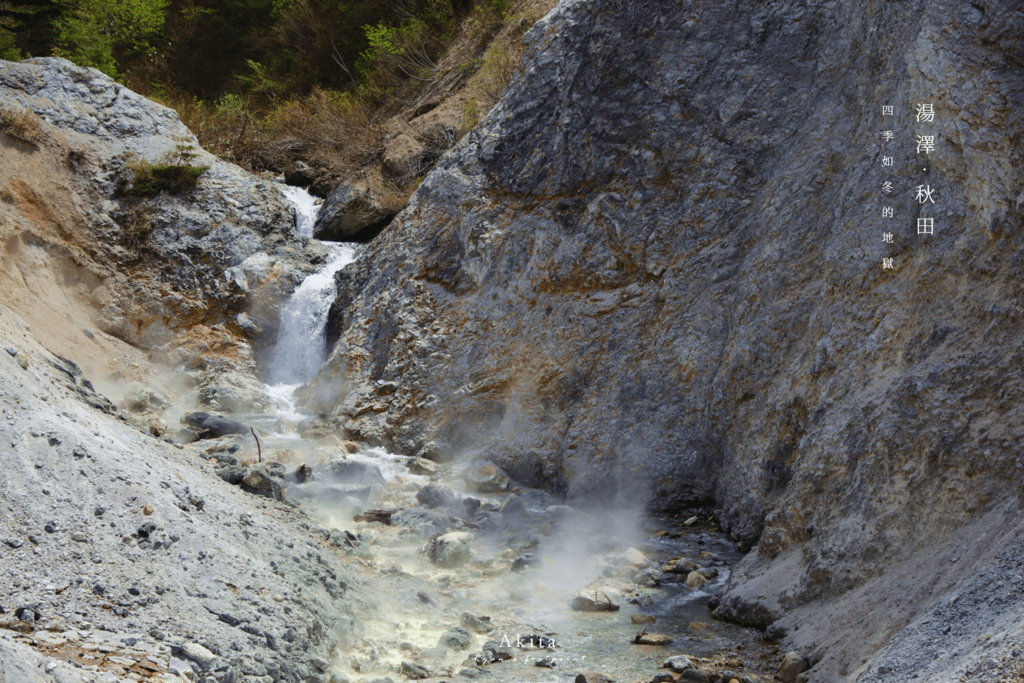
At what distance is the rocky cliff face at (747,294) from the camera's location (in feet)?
17.3

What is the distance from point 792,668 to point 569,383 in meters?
5.03

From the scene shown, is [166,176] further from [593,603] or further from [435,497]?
[593,603]

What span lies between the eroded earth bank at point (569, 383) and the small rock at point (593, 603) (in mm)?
26

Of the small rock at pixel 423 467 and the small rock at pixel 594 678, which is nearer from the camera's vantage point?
the small rock at pixel 594 678

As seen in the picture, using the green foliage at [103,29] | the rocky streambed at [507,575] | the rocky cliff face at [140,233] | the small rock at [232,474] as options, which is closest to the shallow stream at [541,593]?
the rocky streambed at [507,575]

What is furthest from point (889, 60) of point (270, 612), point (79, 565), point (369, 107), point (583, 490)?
point (369, 107)

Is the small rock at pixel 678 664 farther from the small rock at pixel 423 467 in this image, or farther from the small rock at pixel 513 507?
the small rock at pixel 423 467

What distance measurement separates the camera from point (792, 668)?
16.0 ft

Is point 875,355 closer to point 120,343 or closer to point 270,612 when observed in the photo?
point 270,612

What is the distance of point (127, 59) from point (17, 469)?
60.7 feet

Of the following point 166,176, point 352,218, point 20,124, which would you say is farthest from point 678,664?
point 20,124

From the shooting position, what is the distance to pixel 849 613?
16.4 feet

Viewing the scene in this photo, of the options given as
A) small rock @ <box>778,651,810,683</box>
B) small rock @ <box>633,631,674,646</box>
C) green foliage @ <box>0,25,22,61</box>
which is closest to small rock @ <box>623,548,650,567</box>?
small rock @ <box>633,631,674,646</box>

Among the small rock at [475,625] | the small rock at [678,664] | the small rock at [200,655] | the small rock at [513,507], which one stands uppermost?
the small rock at [513,507]
